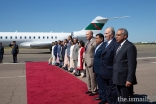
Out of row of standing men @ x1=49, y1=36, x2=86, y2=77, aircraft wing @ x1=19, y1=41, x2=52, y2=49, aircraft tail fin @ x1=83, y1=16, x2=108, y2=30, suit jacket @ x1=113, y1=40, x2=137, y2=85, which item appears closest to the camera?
suit jacket @ x1=113, y1=40, x2=137, y2=85

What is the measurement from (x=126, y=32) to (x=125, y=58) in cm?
53

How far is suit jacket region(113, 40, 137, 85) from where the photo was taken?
135 inches

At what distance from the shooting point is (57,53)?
1275cm

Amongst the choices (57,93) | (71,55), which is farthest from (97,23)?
(57,93)

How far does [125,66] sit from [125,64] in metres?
0.04

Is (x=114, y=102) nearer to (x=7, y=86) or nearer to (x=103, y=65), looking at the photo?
(x=103, y=65)

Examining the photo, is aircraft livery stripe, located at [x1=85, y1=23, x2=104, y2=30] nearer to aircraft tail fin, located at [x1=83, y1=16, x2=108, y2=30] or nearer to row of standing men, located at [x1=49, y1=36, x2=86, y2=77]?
aircraft tail fin, located at [x1=83, y1=16, x2=108, y2=30]

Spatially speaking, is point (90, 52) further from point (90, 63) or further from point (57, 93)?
point (57, 93)

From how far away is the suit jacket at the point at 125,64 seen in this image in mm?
3430

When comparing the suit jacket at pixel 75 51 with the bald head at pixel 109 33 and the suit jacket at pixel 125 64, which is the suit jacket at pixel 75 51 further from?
the suit jacket at pixel 125 64

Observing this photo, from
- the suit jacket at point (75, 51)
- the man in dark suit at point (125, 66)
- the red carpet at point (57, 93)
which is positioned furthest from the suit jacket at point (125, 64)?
the suit jacket at point (75, 51)

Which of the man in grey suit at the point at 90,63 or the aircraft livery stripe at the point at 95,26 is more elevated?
the aircraft livery stripe at the point at 95,26

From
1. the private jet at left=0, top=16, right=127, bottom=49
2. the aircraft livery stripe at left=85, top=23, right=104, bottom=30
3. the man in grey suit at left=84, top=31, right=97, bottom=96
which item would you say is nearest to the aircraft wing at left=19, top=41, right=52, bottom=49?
the private jet at left=0, top=16, right=127, bottom=49

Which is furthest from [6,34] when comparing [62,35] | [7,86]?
[7,86]
